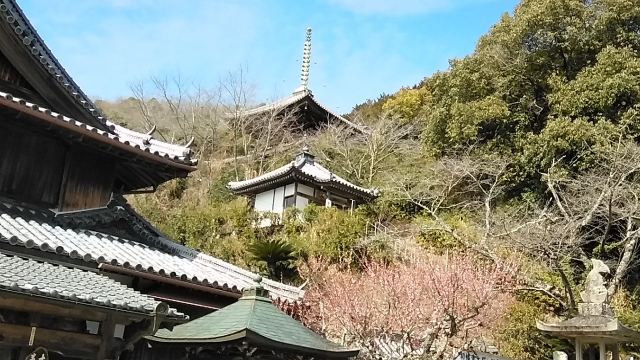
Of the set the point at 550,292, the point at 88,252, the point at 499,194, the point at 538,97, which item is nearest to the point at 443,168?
the point at 499,194

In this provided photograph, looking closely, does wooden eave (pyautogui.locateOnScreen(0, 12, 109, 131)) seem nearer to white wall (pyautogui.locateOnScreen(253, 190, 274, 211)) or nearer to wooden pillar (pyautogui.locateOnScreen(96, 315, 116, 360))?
wooden pillar (pyautogui.locateOnScreen(96, 315, 116, 360))

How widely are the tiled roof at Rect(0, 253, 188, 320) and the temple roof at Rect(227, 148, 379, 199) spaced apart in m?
18.3

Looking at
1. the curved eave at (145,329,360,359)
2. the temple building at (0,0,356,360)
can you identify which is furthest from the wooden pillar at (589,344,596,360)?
the curved eave at (145,329,360,359)

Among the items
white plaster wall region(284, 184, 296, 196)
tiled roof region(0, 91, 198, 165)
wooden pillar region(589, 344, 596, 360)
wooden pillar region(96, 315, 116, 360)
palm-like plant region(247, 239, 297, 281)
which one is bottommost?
wooden pillar region(96, 315, 116, 360)

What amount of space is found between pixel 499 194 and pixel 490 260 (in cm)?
602

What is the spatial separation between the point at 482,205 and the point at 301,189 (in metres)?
8.12

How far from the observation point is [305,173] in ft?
85.5

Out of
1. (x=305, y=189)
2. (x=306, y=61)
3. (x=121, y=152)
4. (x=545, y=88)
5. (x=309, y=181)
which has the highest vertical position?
(x=306, y=61)

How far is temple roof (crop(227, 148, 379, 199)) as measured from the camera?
2598 centimetres

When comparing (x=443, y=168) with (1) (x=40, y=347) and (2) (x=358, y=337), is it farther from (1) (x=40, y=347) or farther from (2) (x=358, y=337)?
(1) (x=40, y=347)

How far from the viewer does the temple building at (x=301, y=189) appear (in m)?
26.1

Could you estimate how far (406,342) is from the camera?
41.7 ft

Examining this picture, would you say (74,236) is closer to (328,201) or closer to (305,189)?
(328,201)

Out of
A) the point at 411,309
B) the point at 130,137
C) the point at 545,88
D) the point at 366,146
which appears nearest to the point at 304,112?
the point at 366,146
